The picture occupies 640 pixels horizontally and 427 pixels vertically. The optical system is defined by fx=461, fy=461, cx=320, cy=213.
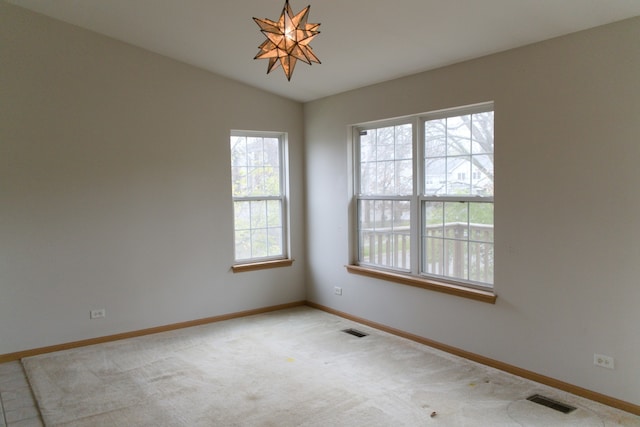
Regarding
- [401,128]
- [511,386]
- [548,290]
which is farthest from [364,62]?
[511,386]

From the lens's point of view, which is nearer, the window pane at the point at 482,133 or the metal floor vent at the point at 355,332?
the window pane at the point at 482,133

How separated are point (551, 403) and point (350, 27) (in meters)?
3.04

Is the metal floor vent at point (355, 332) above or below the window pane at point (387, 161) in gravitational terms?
below

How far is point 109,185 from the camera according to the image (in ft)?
14.7

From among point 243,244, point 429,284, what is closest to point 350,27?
point 429,284

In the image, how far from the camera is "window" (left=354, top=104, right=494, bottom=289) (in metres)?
3.83

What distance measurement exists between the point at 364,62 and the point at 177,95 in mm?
2009

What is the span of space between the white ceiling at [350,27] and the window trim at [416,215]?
43cm

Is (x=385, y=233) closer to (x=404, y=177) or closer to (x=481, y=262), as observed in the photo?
(x=404, y=177)

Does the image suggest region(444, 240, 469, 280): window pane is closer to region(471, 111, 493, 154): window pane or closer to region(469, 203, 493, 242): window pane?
region(469, 203, 493, 242): window pane

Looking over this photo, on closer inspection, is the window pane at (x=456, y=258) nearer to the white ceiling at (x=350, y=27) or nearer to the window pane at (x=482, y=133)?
the window pane at (x=482, y=133)

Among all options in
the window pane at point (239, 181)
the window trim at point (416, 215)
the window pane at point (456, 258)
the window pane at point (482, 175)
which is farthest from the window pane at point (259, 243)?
the window pane at point (482, 175)

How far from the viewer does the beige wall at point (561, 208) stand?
2932 millimetres

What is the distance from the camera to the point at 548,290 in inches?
131
